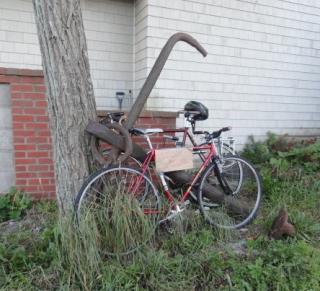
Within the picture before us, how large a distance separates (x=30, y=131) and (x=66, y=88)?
3.84 ft

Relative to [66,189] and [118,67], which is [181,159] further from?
[118,67]

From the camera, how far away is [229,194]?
10.9ft

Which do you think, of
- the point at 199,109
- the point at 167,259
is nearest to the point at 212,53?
the point at 199,109

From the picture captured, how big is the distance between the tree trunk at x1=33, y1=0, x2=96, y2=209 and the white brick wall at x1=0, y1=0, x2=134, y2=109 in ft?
6.31

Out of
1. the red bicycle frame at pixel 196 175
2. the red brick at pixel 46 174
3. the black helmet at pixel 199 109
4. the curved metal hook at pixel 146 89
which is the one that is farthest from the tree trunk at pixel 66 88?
Answer: the black helmet at pixel 199 109

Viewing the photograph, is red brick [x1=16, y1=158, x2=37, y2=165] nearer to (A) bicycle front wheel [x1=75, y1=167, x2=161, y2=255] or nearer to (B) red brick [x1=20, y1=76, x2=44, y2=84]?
(B) red brick [x1=20, y1=76, x2=44, y2=84]

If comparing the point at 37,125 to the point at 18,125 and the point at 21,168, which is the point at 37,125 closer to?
the point at 18,125

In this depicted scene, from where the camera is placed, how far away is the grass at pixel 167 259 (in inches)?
88.2

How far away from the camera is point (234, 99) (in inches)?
200

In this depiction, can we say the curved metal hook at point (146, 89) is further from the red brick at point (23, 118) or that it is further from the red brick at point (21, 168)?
the red brick at point (21, 168)

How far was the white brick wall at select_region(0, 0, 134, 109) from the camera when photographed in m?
4.23

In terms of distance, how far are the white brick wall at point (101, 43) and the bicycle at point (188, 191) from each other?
6.31 feet

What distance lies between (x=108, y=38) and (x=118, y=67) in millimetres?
411

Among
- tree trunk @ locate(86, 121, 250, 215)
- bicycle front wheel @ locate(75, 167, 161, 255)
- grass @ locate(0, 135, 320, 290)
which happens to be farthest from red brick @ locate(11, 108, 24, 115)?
bicycle front wheel @ locate(75, 167, 161, 255)
